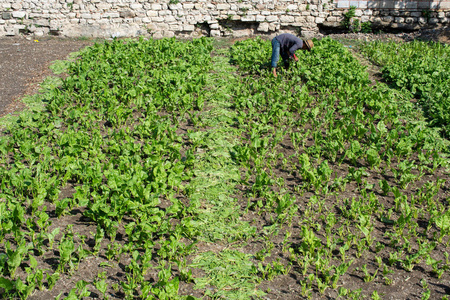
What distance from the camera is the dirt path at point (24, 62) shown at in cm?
792

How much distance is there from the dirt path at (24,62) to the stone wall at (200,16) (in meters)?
0.64

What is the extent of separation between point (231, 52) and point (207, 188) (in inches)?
239

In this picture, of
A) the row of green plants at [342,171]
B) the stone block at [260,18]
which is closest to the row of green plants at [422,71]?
the row of green plants at [342,171]

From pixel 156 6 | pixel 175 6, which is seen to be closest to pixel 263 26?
pixel 175 6

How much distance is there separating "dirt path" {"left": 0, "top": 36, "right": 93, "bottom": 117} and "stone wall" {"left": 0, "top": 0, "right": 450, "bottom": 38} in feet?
2.10

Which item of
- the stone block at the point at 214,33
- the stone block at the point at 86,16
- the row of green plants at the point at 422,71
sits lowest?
the row of green plants at the point at 422,71

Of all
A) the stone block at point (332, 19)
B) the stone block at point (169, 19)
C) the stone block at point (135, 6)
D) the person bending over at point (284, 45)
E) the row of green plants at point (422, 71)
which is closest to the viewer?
the row of green plants at point (422, 71)

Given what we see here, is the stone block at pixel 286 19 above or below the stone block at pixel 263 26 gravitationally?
above

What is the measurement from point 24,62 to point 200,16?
5136 mm

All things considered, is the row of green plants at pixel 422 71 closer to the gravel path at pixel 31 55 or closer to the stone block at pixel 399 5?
the gravel path at pixel 31 55

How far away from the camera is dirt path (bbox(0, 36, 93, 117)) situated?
7.92m

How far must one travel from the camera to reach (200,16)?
13.0 meters

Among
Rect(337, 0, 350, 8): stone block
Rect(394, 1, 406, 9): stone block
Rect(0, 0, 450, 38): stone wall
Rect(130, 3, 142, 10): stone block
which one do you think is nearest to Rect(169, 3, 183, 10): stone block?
Rect(0, 0, 450, 38): stone wall

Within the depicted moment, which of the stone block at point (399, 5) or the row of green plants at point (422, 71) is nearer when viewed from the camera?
the row of green plants at point (422, 71)
